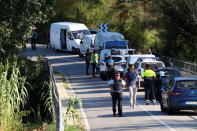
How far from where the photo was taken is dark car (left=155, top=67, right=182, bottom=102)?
90.6 ft

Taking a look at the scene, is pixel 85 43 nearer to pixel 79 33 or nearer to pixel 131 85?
pixel 79 33

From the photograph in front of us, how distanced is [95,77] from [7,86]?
71.4ft

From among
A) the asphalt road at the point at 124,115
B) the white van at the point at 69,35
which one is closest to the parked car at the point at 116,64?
the asphalt road at the point at 124,115

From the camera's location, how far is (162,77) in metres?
29.2

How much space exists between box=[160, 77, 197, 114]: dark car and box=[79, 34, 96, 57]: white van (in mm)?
28763

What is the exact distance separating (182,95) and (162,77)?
22.4 feet

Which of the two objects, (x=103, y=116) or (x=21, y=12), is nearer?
(x=103, y=116)

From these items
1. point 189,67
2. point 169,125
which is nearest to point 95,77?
point 189,67

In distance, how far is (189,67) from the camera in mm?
38250

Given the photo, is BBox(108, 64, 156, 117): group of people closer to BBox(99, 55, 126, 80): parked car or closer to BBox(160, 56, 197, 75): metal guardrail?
BBox(99, 55, 126, 80): parked car

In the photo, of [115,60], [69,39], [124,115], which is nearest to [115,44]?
[115,60]

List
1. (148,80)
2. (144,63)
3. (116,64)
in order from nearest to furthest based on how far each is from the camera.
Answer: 1. (148,80)
2. (144,63)
3. (116,64)

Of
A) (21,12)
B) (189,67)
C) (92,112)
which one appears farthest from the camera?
(189,67)

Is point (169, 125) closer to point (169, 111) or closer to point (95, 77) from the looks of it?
point (169, 111)
